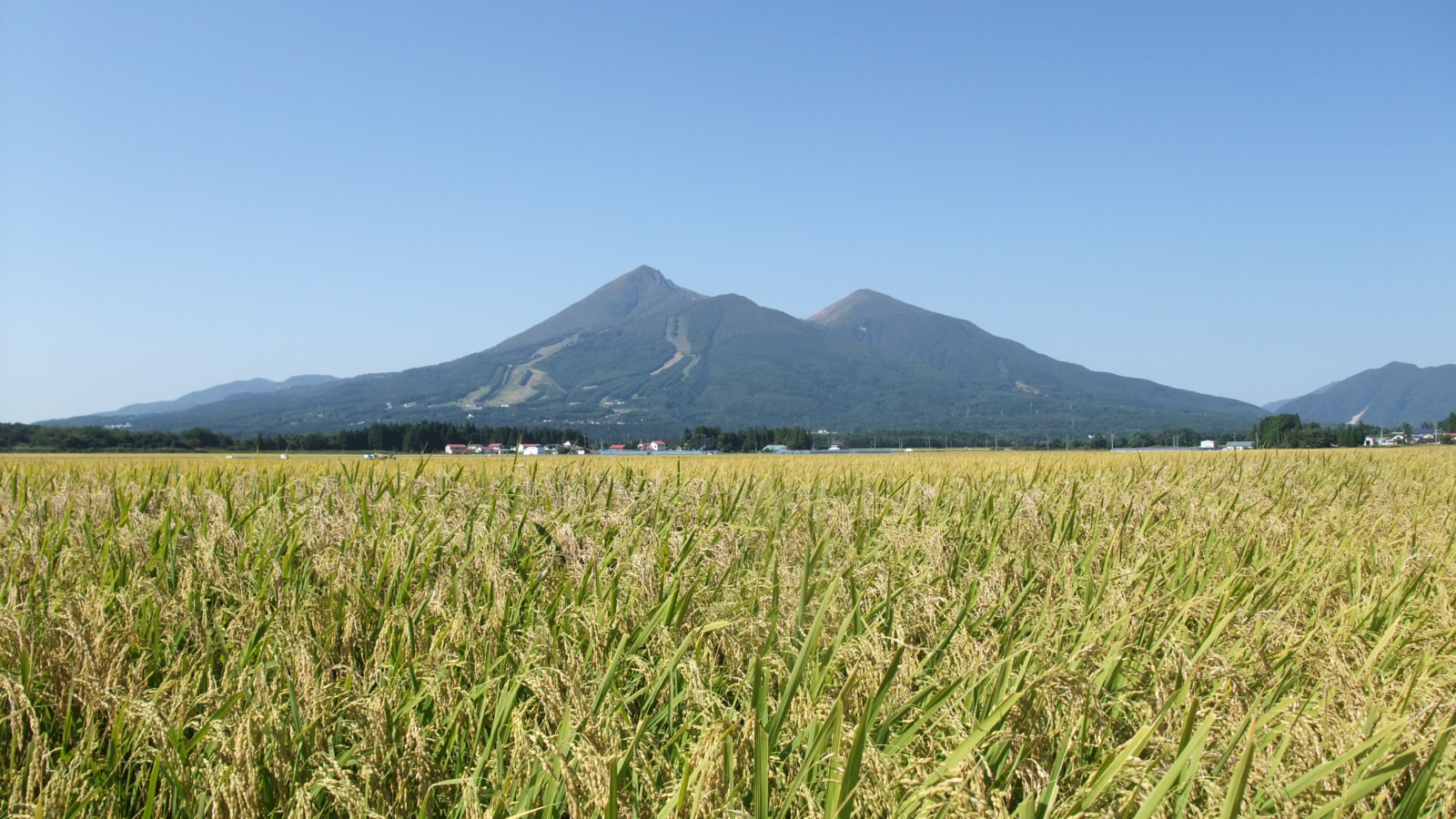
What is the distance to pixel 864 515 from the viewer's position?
5.64 m

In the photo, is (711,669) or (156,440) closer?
(711,669)

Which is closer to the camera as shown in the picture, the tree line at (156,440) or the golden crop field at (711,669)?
the golden crop field at (711,669)

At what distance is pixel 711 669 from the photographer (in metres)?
2.64

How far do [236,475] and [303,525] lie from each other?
205 inches

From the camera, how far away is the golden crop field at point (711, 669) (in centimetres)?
185

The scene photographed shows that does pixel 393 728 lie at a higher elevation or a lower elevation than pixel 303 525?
lower

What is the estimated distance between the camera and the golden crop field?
6.08 ft

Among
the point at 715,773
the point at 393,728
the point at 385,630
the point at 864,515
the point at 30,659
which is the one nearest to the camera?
the point at 715,773

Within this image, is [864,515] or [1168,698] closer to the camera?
[1168,698]

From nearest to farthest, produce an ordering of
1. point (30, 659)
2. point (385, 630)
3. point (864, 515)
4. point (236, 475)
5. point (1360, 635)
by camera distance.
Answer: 1. point (30, 659)
2. point (385, 630)
3. point (1360, 635)
4. point (864, 515)
5. point (236, 475)

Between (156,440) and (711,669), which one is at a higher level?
(711,669)

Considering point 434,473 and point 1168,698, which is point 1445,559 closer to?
point 1168,698

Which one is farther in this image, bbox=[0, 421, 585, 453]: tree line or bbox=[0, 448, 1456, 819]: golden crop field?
bbox=[0, 421, 585, 453]: tree line

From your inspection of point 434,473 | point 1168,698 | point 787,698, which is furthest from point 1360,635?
point 434,473
